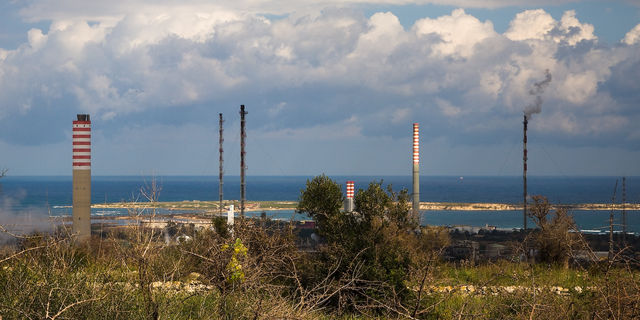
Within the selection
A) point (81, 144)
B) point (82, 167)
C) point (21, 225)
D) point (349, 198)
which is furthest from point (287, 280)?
point (349, 198)

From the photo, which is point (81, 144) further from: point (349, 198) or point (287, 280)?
point (287, 280)

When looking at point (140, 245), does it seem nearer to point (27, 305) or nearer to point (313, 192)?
point (27, 305)

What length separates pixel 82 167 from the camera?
2628 cm

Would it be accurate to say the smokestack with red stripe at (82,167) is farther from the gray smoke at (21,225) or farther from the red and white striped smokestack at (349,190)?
the red and white striped smokestack at (349,190)

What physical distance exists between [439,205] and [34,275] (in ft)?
297

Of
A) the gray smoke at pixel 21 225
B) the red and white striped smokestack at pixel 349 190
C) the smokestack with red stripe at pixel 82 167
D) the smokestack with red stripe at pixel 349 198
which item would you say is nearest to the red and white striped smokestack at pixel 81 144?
the smokestack with red stripe at pixel 82 167

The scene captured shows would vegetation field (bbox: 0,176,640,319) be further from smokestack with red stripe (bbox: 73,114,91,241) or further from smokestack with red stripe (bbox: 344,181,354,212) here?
smokestack with red stripe (bbox: 344,181,354,212)

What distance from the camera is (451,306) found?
465 inches

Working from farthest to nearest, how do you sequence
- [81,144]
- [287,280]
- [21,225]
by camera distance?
[81,144] < [287,280] < [21,225]

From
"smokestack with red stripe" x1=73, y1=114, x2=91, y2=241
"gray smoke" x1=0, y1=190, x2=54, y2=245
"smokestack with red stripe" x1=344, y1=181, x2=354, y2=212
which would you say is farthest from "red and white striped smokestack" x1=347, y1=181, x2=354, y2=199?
"gray smoke" x1=0, y1=190, x2=54, y2=245

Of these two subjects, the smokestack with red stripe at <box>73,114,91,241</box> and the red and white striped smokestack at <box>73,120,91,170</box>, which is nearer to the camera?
the smokestack with red stripe at <box>73,114,91,241</box>

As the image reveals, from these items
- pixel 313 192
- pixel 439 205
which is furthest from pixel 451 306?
pixel 439 205

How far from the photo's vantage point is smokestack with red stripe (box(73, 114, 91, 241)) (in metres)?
25.9

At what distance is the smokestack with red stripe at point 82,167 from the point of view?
25938mm
